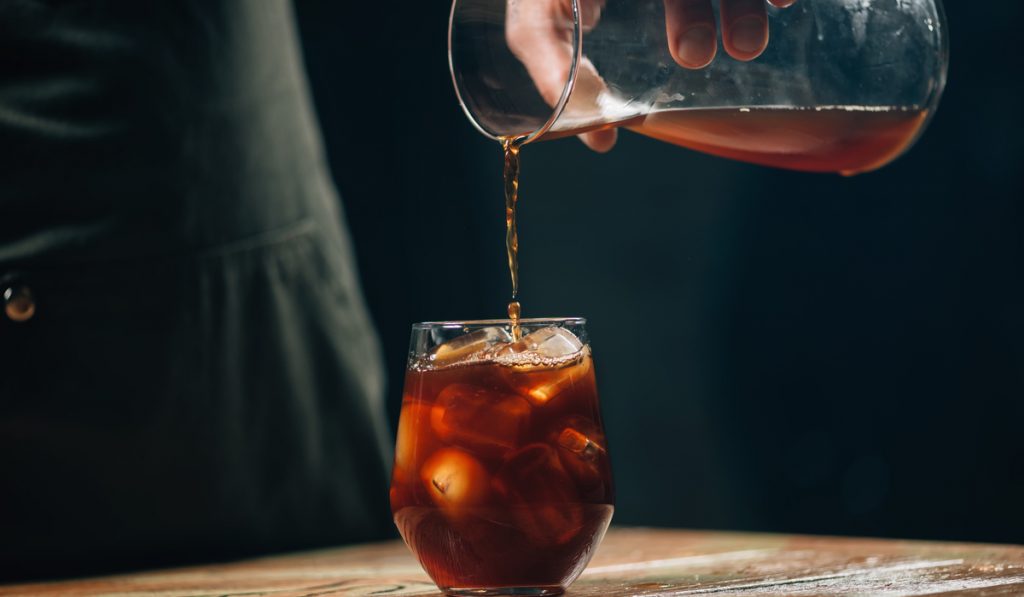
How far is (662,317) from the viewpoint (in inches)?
157

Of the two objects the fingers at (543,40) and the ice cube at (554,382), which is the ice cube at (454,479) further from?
the fingers at (543,40)

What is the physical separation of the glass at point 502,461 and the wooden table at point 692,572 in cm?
8

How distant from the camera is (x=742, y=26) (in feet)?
4.91

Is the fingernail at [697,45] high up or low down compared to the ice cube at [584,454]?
up

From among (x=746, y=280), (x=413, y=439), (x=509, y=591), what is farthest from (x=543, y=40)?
(x=746, y=280)

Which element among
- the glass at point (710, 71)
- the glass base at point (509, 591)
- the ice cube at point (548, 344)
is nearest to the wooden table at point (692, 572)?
the glass base at point (509, 591)

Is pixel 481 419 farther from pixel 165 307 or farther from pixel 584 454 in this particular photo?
pixel 165 307

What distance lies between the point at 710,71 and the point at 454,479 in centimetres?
56

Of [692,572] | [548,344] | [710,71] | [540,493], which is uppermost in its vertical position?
[710,71]

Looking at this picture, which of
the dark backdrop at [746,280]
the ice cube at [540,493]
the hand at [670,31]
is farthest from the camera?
the dark backdrop at [746,280]

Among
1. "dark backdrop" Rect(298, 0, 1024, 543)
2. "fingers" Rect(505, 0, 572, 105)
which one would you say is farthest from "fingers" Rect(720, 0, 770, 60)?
"dark backdrop" Rect(298, 0, 1024, 543)

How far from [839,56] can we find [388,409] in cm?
261

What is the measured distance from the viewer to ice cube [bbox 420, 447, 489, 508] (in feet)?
4.25

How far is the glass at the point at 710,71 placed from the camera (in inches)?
58.6
